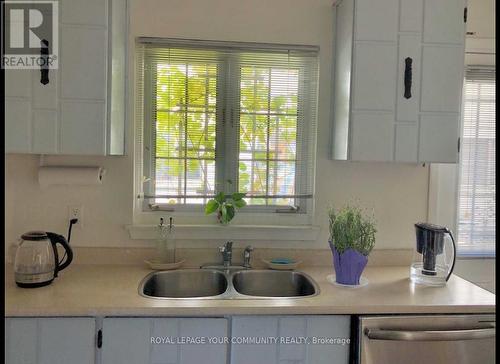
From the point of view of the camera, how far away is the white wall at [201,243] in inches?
75.6

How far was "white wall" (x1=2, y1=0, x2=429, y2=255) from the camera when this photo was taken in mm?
1920

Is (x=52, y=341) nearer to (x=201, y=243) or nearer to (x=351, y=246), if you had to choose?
(x=201, y=243)

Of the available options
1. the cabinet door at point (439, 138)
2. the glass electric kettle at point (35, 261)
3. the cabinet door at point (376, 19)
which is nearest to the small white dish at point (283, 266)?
the cabinet door at point (439, 138)

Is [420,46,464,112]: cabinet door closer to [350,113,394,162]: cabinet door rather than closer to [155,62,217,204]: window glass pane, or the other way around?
[350,113,394,162]: cabinet door

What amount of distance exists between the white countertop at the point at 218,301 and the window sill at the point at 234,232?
255 mm

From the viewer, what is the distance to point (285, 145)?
211 centimetres

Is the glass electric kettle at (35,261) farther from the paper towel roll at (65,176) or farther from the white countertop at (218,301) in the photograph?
the paper towel roll at (65,176)

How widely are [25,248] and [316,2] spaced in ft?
5.76

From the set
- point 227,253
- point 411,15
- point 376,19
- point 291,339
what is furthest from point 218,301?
point 411,15

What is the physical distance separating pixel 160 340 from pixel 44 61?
45.5 inches

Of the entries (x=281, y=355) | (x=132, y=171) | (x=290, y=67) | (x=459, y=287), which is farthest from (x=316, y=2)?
(x=281, y=355)

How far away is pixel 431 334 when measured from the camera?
149cm

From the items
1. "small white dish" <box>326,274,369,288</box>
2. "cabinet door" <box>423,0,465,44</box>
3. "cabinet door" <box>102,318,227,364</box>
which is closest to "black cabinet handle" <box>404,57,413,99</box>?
"cabinet door" <box>423,0,465,44</box>

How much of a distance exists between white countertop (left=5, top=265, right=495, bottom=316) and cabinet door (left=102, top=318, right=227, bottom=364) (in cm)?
4
